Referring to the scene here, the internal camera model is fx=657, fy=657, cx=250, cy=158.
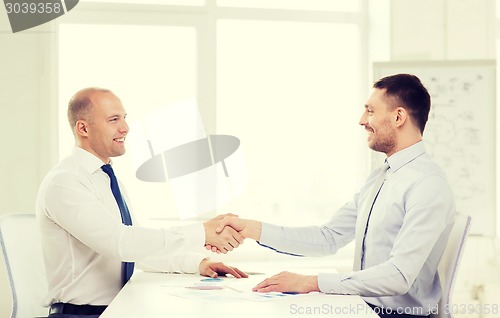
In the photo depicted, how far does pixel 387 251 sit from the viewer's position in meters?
2.29

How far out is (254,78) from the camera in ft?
14.9

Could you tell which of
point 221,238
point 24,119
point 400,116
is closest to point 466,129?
point 400,116

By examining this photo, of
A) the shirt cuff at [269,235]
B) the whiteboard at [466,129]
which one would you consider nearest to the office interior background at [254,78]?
the whiteboard at [466,129]

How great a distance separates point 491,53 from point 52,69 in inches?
113

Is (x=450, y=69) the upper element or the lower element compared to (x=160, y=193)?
upper

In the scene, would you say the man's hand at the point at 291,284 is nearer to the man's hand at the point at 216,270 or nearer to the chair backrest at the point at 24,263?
the man's hand at the point at 216,270

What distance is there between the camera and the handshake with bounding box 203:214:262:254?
2631mm

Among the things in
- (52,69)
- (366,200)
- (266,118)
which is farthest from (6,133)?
(366,200)

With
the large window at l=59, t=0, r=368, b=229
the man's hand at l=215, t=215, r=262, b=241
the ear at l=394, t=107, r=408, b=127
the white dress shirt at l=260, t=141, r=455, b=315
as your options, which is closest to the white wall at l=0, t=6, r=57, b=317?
the large window at l=59, t=0, r=368, b=229

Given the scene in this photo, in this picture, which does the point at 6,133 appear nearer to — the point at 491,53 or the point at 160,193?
the point at 160,193

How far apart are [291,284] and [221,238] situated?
0.66 metres

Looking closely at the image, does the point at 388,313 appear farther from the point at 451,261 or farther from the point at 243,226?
the point at 243,226

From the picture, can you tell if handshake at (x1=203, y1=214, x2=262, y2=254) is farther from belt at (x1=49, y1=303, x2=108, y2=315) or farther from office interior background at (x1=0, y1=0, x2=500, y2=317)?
office interior background at (x1=0, y1=0, x2=500, y2=317)

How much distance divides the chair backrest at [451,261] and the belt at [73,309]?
119 cm
